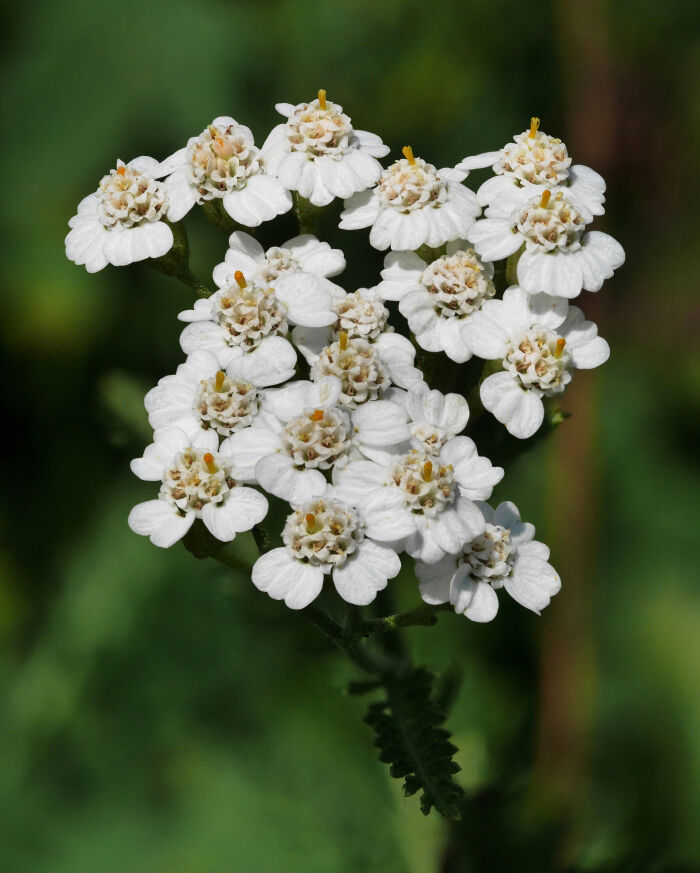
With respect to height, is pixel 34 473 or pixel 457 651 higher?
pixel 457 651

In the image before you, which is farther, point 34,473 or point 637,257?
point 637,257

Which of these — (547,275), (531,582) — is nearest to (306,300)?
(547,275)

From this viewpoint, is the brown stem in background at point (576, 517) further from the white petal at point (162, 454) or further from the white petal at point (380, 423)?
the white petal at point (162, 454)

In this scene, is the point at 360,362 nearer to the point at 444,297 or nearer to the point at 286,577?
the point at 444,297

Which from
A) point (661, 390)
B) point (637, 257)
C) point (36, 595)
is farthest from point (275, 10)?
point (36, 595)

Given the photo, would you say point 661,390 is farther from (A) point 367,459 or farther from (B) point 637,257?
(A) point 367,459

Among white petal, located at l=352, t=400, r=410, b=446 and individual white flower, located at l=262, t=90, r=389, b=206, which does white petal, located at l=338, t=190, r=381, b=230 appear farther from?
white petal, located at l=352, t=400, r=410, b=446

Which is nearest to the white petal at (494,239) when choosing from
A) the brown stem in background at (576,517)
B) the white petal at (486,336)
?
the white petal at (486,336)
